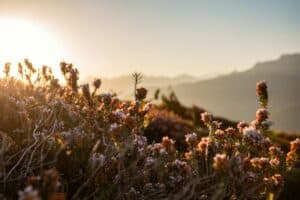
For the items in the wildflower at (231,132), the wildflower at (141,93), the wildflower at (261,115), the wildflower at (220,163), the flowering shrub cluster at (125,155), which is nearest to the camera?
the wildflower at (220,163)

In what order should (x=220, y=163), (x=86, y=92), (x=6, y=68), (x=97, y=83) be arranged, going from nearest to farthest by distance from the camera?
(x=220, y=163) < (x=86, y=92) < (x=97, y=83) < (x=6, y=68)

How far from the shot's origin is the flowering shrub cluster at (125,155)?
3994 millimetres

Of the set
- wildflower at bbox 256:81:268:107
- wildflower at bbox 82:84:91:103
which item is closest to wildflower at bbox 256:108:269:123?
wildflower at bbox 256:81:268:107

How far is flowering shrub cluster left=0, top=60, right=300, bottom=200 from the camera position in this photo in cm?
399

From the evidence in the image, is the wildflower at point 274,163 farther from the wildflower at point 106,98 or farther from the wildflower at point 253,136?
the wildflower at point 106,98

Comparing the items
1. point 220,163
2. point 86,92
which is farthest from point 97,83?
point 220,163

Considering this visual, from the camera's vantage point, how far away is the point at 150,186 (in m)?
4.63

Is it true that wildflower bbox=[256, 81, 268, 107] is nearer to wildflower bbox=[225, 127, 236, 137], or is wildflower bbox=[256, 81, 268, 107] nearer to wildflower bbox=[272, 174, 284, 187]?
wildflower bbox=[225, 127, 236, 137]

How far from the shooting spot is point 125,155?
4730mm

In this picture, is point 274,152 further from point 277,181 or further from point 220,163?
point 220,163

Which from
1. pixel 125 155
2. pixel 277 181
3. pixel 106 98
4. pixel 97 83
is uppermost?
pixel 97 83

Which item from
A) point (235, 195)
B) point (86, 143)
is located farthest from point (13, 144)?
point (235, 195)

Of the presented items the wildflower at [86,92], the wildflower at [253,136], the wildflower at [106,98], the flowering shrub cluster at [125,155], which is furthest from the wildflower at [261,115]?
the wildflower at [86,92]

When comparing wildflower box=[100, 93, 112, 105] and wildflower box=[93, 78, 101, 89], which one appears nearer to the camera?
wildflower box=[100, 93, 112, 105]
